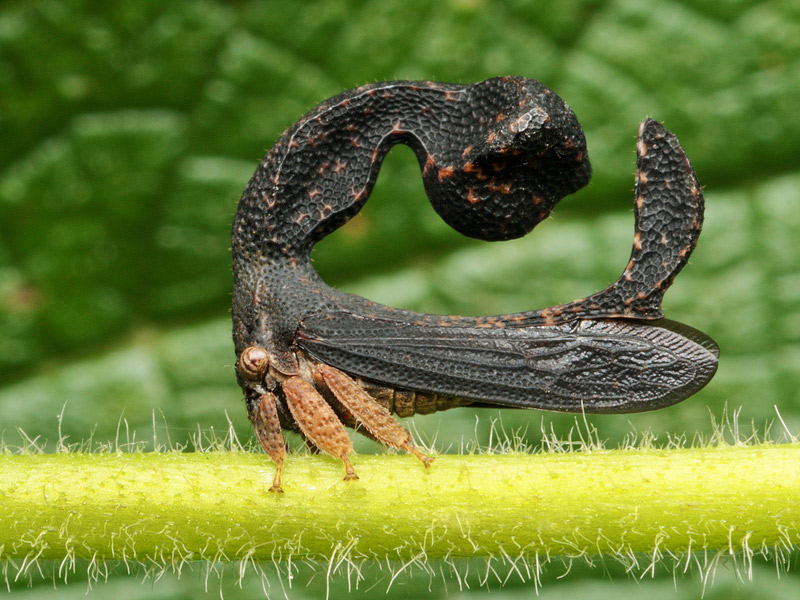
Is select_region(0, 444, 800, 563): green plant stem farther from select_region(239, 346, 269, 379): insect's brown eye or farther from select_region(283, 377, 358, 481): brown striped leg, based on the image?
select_region(239, 346, 269, 379): insect's brown eye

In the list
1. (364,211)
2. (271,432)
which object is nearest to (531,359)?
(271,432)

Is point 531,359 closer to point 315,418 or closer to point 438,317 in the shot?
point 438,317

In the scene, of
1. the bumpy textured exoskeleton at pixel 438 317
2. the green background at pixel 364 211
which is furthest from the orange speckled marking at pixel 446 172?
the green background at pixel 364 211

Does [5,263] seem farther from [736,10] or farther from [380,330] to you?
[736,10]

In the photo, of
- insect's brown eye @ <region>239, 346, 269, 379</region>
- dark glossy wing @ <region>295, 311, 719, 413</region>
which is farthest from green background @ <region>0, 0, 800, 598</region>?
dark glossy wing @ <region>295, 311, 719, 413</region>

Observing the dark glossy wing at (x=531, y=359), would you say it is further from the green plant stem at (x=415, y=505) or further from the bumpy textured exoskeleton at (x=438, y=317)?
the green plant stem at (x=415, y=505)

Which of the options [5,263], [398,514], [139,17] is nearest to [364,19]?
[139,17]
